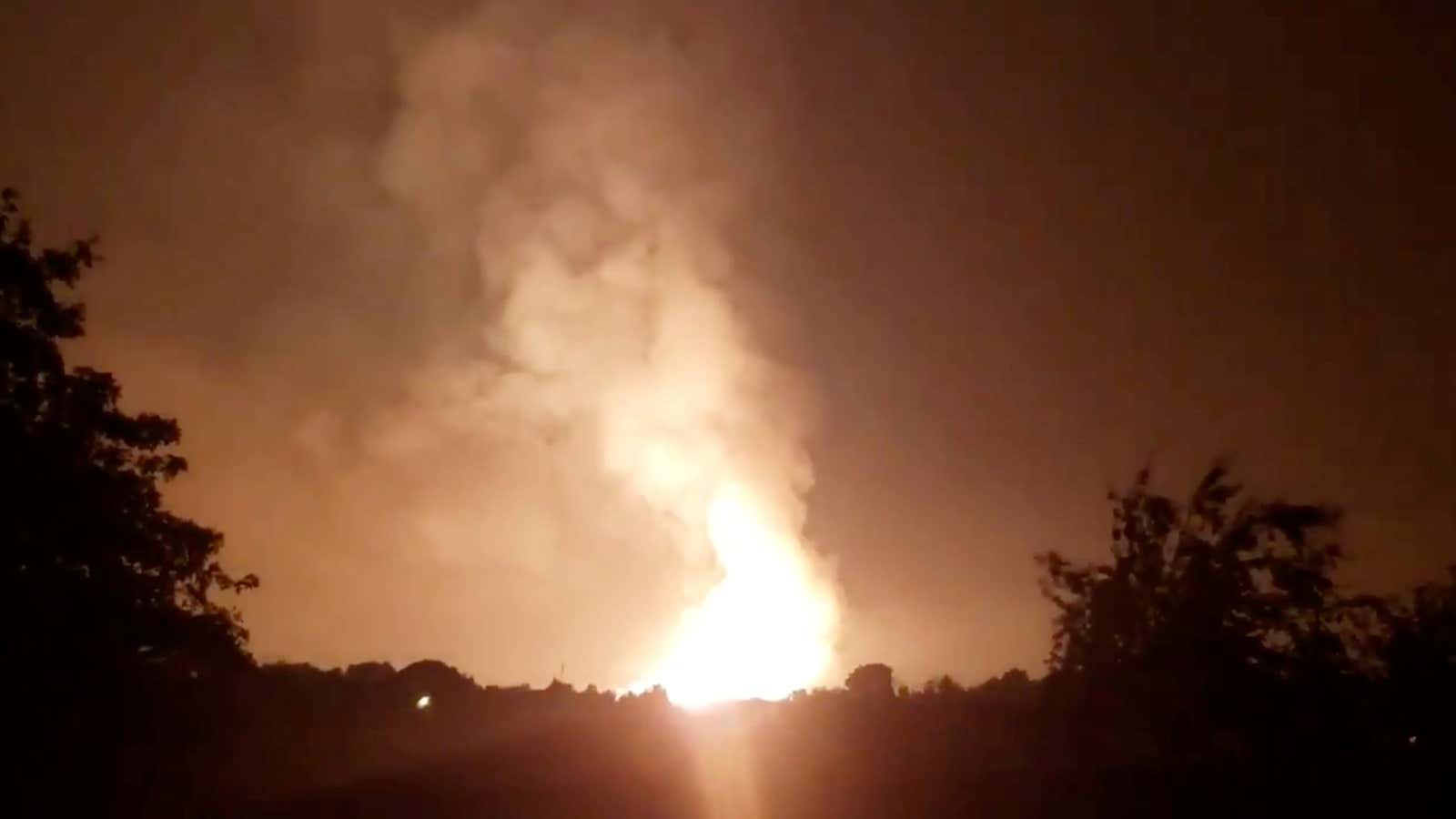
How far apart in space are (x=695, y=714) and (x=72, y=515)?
19.9 meters

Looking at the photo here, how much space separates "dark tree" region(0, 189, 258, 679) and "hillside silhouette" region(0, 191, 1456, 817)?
4 cm

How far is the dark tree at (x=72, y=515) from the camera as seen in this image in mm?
15891

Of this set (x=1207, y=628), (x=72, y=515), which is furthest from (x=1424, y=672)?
(x=72, y=515)

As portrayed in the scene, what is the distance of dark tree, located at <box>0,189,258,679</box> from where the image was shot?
1589cm

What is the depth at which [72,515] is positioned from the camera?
54.2 feet

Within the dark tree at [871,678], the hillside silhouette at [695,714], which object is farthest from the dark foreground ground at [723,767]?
the dark tree at [871,678]

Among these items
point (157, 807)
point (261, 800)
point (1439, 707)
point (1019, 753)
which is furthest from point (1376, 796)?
point (157, 807)

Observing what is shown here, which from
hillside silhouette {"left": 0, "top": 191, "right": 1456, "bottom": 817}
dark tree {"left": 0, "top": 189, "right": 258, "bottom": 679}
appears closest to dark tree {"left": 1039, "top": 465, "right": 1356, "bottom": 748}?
hillside silhouette {"left": 0, "top": 191, "right": 1456, "bottom": 817}

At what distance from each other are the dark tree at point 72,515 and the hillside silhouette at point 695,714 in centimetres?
4

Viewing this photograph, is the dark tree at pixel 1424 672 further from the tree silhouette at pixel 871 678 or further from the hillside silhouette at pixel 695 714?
the tree silhouette at pixel 871 678

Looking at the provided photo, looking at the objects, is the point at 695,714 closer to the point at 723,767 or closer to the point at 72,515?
the point at 723,767

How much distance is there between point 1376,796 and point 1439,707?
4.95 metres

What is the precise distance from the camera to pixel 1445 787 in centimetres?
2655

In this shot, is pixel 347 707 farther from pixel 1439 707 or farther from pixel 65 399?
pixel 1439 707
